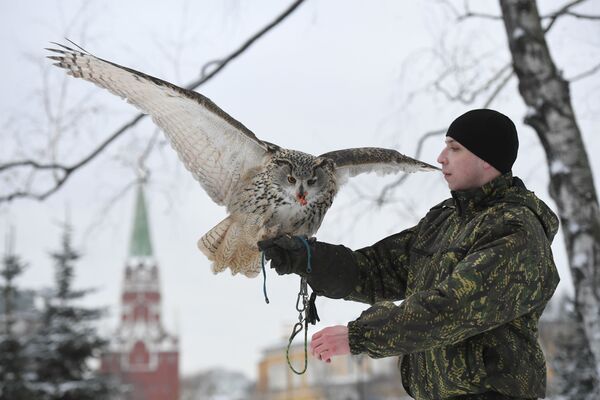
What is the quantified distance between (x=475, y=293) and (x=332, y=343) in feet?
1.40

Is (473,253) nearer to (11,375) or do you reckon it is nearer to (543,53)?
(543,53)

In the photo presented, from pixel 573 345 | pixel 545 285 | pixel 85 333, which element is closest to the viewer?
pixel 545 285

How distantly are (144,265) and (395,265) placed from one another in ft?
247

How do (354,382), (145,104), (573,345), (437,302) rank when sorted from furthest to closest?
1. (354,382)
2. (573,345)
3. (145,104)
4. (437,302)

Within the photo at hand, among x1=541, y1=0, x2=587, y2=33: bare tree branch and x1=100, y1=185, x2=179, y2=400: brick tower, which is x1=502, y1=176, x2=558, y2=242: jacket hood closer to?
x1=541, y1=0, x2=587, y2=33: bare tree branch

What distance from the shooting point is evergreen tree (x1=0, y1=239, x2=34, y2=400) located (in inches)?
597

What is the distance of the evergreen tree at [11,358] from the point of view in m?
15.2

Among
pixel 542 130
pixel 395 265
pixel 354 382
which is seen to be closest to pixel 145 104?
pixel 395 265

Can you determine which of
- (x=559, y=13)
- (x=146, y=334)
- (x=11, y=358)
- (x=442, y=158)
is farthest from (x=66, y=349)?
(x=146, y=334)

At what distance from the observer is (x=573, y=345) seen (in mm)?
15102

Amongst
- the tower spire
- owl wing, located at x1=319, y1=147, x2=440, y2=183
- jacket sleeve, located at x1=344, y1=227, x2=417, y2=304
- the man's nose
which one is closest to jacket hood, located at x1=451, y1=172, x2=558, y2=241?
the man's nose

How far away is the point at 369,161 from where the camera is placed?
3.51 m

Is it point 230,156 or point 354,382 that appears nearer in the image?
point 230,156

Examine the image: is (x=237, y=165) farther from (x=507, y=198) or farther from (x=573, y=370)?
(x=573, y=370)
